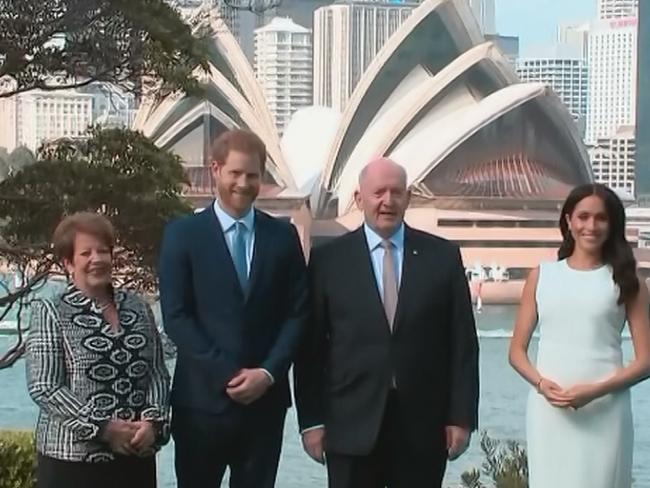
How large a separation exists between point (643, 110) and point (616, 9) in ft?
80.4

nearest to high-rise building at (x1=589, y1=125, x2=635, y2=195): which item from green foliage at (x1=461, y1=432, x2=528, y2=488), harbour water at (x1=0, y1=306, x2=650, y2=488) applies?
harbour water at (x1=0, y1=306, x2=650, y2=488)

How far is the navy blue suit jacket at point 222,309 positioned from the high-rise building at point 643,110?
6340 centimetres

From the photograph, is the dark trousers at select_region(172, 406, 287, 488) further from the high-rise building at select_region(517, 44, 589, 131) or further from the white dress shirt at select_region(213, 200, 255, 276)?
the high-rise building at select_region(517, 44, 589, 131)

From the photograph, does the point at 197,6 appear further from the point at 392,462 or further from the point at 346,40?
the point at 346,40

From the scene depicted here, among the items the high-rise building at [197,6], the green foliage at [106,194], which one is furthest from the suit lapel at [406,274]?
the high-rise building at [197,6]

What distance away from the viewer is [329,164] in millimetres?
33719

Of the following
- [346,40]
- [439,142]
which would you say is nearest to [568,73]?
[346,40]

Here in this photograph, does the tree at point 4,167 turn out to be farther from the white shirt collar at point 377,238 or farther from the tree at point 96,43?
the white shirt collar at point 377,238

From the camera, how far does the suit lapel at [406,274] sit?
3.03m

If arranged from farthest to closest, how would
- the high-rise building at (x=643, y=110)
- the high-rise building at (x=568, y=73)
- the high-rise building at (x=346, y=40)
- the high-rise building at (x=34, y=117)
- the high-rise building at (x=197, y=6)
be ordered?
the high-rise building at (x=568, y=73), the high-rise building at (x=643, y=110), the high-rise building at (x=346, y=40), the high-rise building at (x=34, y=117), the high-rise building at (x=197, y=6)

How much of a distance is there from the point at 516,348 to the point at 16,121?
29.6m

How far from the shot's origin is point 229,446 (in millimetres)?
3057

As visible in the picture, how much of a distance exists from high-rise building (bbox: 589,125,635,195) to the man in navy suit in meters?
62.0

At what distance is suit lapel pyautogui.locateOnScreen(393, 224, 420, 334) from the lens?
3031mm
